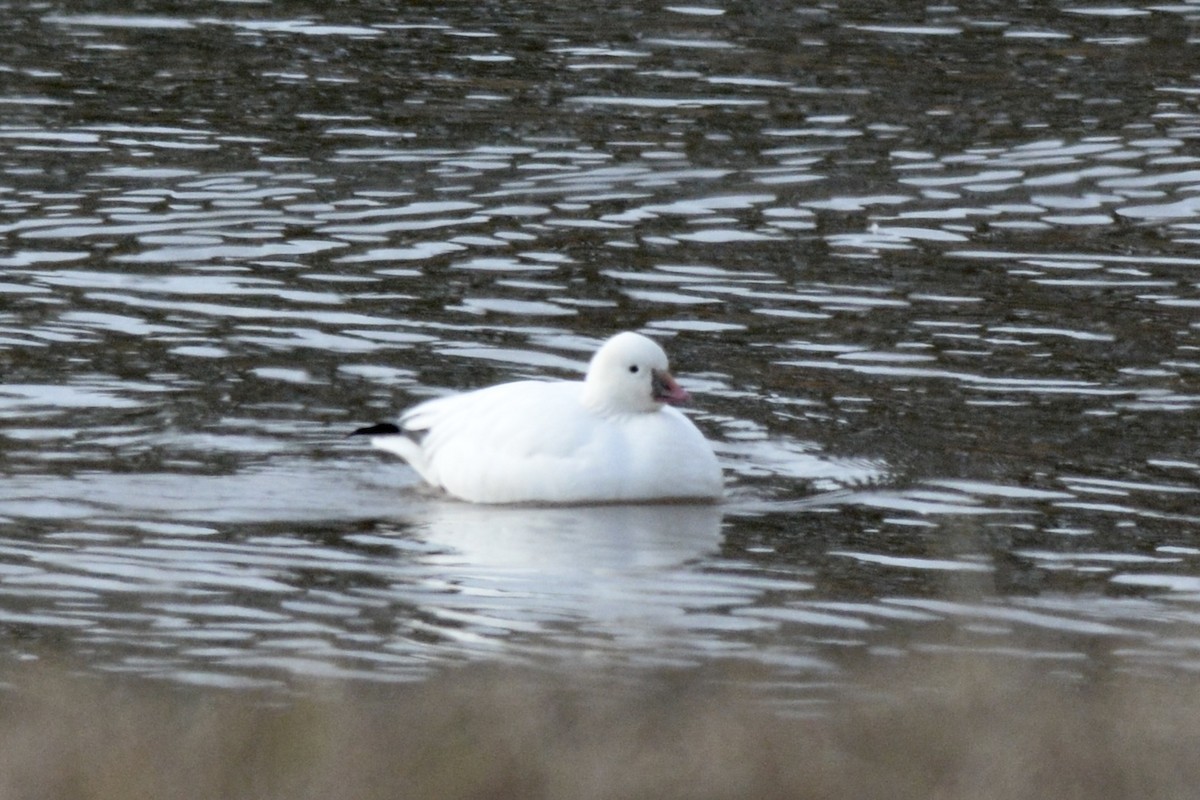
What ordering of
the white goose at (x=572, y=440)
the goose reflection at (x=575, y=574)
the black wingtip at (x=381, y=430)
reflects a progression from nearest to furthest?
1. the goose reflection at (x=575, y=574)
2. the white goose at (x=572, y=440)
3. the black wingtip at (x=381, y=430)

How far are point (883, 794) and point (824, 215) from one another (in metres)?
10.4

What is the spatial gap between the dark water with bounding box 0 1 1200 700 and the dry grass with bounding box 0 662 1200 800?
199 cm

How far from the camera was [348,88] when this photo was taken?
18609 mm

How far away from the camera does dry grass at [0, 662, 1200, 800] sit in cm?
495

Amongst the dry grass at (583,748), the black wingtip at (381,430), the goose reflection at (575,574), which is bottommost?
the goose reflection at (575,574)

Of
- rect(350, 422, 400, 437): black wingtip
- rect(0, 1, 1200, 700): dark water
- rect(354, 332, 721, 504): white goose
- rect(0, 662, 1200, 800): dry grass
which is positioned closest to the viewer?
rect(0, 662, 1200, 800): dry grass

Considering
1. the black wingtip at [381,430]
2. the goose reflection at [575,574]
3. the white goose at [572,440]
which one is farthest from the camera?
the black wingtip at [381,430]

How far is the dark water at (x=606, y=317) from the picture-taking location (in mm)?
8594

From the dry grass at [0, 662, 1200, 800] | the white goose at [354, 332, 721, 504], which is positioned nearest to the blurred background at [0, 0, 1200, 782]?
the white goose at [354, 332, 721, 504]

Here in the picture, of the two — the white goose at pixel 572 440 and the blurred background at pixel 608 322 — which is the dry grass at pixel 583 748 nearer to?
the blurred background at pixel 608 322

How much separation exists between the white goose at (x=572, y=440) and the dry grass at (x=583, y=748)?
446 centimetres

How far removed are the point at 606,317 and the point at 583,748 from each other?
8.02 m

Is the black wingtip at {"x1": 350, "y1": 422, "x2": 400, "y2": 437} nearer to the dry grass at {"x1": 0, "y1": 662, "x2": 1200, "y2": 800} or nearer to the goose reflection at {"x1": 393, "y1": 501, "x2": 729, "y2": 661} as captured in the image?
the goose reflection at {"x1": 393, "y1": 501, "x2": 729, "y2": 661}

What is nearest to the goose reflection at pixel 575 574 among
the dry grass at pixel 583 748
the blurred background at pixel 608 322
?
the blurred background at pixel 608 322
